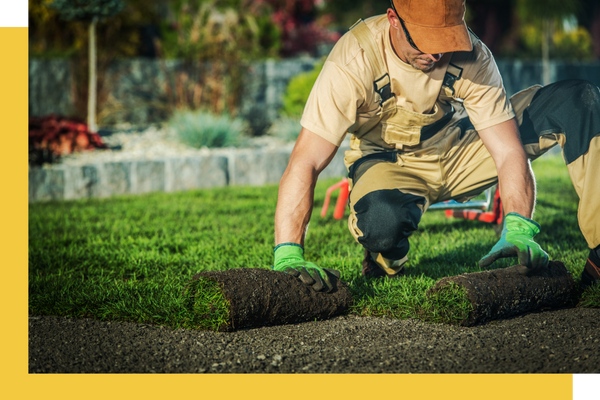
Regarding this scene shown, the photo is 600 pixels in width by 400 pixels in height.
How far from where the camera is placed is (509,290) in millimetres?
2609

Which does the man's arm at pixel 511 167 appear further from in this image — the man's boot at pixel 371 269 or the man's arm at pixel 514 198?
the man's boot at pixel 371 269

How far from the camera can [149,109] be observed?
894cm

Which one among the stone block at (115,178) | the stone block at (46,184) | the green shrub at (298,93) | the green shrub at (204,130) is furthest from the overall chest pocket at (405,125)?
the green shrub at (298,93)

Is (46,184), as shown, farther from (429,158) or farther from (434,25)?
(434,25)

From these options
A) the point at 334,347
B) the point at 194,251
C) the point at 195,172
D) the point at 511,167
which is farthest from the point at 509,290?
the point at 195,172

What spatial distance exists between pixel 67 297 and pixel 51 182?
3.38 metres

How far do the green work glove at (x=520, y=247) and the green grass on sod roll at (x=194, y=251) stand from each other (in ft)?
0.88

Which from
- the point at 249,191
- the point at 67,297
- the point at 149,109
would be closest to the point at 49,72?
the point at 149,109

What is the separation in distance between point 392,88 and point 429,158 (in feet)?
1.75

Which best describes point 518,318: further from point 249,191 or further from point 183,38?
point 183,38

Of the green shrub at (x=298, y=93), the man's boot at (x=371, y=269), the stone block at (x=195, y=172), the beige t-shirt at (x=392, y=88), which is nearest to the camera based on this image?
the beige t-shirt at (x=392, y=88)

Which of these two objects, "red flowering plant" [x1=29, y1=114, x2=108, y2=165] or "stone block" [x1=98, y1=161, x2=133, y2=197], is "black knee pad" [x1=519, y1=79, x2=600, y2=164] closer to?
"stone block" [x1=98, y1=161, x2=133, y2=197]

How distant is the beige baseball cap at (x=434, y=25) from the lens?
2.67 meters

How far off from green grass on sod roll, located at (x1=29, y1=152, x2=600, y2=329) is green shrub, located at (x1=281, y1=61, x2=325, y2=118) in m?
2.78
